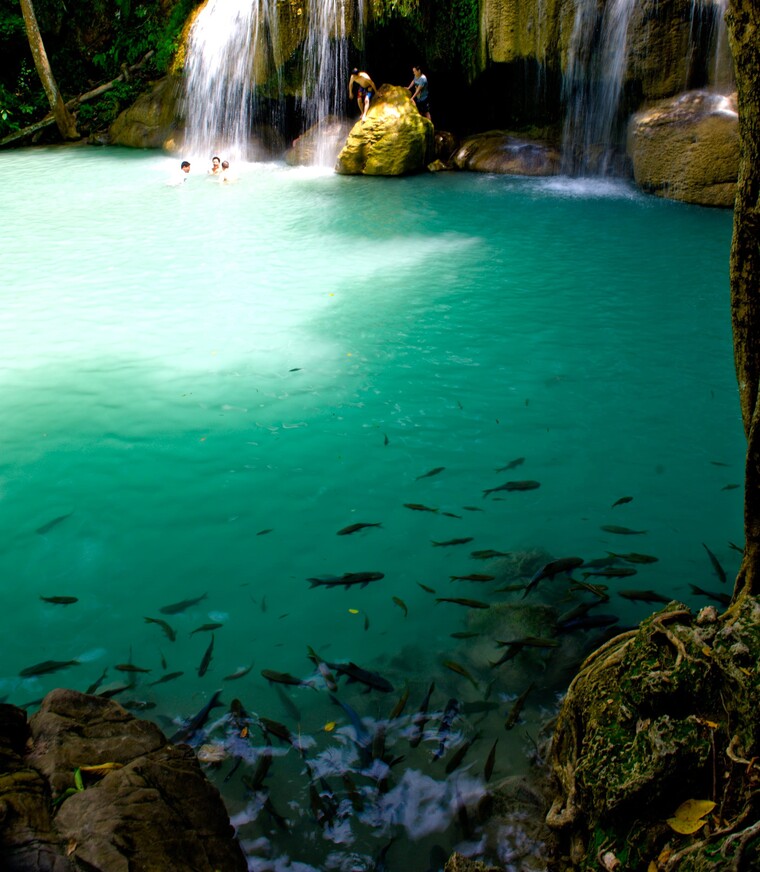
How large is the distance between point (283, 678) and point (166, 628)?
2.41 ft

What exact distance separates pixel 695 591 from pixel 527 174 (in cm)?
1081

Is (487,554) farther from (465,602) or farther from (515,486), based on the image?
(515,486)

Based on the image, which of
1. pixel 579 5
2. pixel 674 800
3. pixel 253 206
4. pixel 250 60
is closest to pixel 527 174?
pixel 579 5

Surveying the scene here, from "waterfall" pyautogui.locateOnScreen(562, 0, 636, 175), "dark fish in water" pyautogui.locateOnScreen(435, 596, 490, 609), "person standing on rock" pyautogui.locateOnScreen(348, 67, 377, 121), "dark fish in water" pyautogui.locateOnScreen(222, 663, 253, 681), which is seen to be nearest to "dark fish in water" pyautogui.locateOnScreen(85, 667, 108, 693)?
"dark fish in water" pyautogui.locateOnScreen(222, 663, 253, 681)

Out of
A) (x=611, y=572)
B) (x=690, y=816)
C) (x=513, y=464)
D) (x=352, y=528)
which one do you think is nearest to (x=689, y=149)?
(x=513, y=464)

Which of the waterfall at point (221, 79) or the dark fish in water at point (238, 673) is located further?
the waterfall at point (221, 79)

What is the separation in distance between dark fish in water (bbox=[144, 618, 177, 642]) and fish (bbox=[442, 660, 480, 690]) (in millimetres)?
1328

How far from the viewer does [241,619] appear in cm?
375

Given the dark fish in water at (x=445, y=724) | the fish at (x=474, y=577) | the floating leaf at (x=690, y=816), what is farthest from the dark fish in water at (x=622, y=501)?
the floating leaf at (x=690, y=816)

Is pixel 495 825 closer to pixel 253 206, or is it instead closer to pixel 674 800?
pixel 674 800

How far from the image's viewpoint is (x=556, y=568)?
392 cm

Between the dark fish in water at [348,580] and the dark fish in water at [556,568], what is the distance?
2.68 ft

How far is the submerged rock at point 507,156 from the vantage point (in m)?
13.1

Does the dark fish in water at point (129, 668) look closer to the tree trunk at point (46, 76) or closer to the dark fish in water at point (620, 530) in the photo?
the dark fish in water at point (620, 530)
